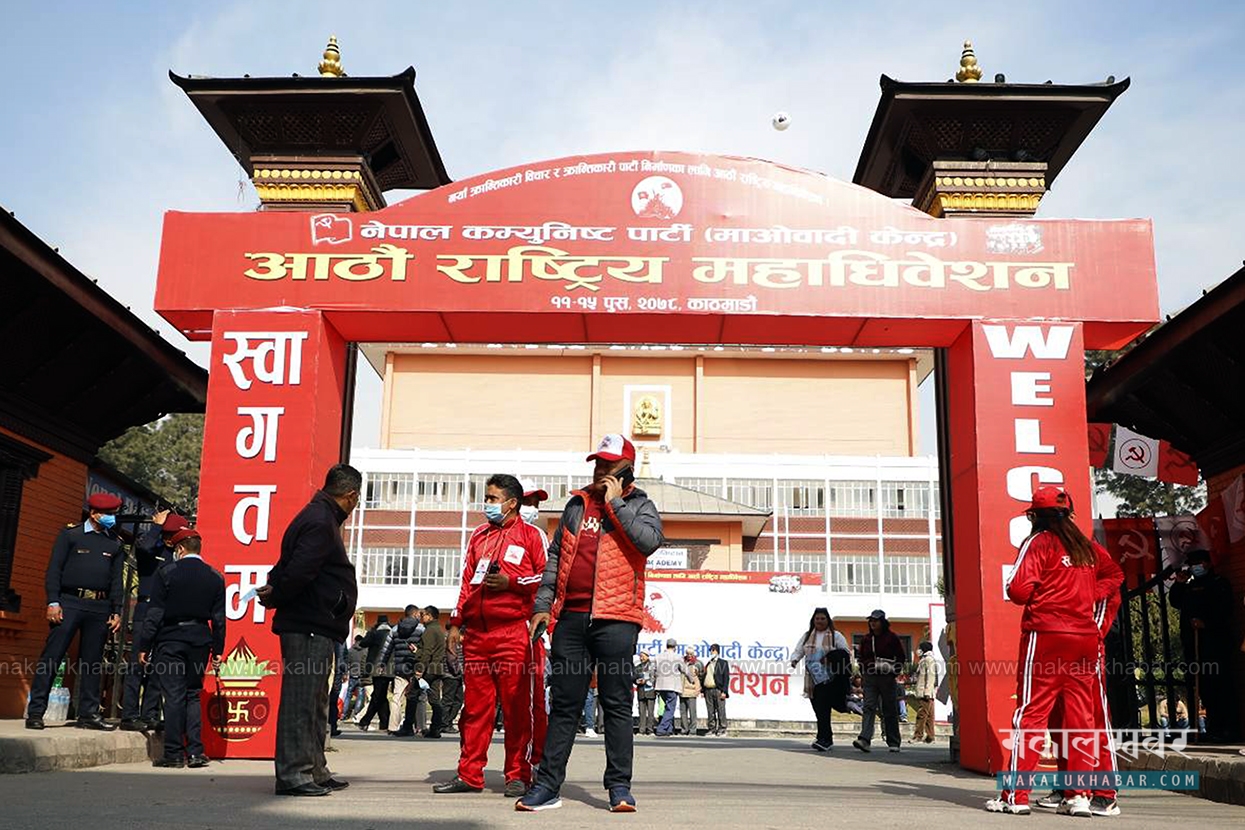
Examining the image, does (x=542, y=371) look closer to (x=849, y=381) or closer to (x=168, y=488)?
(x=849, y=381)

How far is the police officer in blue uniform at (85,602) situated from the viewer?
355 inches

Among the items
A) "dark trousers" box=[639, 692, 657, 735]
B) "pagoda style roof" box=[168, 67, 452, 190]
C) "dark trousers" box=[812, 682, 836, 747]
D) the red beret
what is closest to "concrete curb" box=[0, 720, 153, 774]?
the red beret

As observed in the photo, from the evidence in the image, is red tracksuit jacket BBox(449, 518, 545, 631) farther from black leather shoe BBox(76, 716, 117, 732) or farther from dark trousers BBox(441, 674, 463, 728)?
dark trousers BBox(441, 674, 463, 728)

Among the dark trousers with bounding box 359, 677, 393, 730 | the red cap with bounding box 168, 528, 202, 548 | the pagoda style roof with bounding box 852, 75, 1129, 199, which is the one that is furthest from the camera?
the dark trousers with bounding box 359, 677, 393, 730

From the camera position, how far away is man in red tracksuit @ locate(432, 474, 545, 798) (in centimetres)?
663

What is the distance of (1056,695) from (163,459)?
5893 centimetres

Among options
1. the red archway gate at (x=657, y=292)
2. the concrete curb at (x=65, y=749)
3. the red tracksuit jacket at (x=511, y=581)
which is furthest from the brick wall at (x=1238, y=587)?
the concrete curb at (x=65, y=749)

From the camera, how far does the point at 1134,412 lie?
1315 cm

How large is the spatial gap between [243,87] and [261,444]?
3510mm

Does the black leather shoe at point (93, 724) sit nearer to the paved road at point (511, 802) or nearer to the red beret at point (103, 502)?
the paved road at point (511, 802)

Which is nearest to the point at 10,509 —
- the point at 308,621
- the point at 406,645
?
the point at 406,645

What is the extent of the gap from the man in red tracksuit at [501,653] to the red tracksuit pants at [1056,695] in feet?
9.30

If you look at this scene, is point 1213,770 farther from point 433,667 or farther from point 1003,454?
point 433,667

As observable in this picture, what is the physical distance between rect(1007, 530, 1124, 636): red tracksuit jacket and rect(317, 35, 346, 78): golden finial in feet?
26.0
